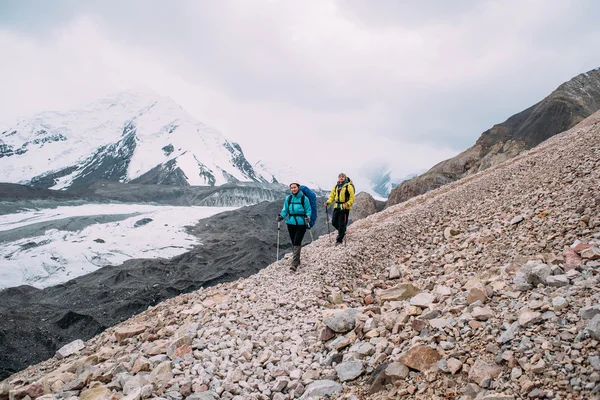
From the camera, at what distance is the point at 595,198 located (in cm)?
693

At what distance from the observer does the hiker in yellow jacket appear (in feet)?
37.0

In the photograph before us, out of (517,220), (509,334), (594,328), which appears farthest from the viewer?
(517,220)

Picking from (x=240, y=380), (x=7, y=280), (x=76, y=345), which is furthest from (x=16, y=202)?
(x=240, y=380)

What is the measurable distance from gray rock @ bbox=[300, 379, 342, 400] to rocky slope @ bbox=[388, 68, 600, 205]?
3766 centimetres

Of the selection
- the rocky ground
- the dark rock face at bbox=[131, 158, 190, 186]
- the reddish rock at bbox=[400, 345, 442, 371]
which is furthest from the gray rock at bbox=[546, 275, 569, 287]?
the dark rock face at bbox=[131, 158, 190, 186]

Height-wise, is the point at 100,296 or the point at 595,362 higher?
the point at 100,296

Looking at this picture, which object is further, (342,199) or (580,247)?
(342,199)

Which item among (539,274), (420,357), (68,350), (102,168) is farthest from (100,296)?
(102,168)

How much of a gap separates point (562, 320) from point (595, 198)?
437cm

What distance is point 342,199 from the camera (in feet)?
37.0

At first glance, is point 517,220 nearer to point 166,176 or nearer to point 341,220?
point 341,220

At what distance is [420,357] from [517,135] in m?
50.3

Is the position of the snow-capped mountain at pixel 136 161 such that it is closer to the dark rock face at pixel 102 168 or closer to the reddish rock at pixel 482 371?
the dark rock face at pixel 102 168

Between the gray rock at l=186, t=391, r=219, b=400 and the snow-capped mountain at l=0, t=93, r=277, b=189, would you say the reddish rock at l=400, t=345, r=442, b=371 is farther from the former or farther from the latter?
the snow-capped mountain at l=0, t=93, r=277, b=189
